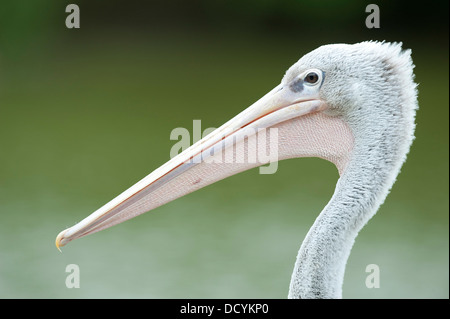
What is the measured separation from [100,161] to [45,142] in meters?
1.04

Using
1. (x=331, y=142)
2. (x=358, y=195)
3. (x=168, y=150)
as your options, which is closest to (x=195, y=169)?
(x=331, y=142)

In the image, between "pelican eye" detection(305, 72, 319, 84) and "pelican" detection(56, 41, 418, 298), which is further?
"pelican eye" detection(305, 72, 319, 84)

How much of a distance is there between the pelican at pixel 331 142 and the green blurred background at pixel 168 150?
365cm

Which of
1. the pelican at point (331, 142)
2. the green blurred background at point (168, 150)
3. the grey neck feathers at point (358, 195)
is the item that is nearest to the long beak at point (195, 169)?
the pelican at point (331, 142)

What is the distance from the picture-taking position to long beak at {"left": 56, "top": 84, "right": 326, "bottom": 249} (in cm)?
297

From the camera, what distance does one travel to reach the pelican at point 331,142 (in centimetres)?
281

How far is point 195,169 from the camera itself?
118 inches

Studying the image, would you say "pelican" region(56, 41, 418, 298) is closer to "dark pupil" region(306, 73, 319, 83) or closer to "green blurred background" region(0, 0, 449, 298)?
"dark pupil" region(306, 73, 319, 83)

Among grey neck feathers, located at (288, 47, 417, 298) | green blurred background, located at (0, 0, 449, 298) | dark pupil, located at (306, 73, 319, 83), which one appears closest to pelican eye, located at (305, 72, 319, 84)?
dark pupil, located at (306, 73, 319, 83)

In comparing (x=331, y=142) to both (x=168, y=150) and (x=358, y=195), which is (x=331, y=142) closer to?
(x=358, y=195)

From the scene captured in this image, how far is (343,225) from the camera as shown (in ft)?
9.18

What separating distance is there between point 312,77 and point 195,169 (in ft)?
2.07

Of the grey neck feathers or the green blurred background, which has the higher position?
the green blurred background

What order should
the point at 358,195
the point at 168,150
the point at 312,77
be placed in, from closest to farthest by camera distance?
the point at 358,195 → the point at 312,77 → the point at 168,150
